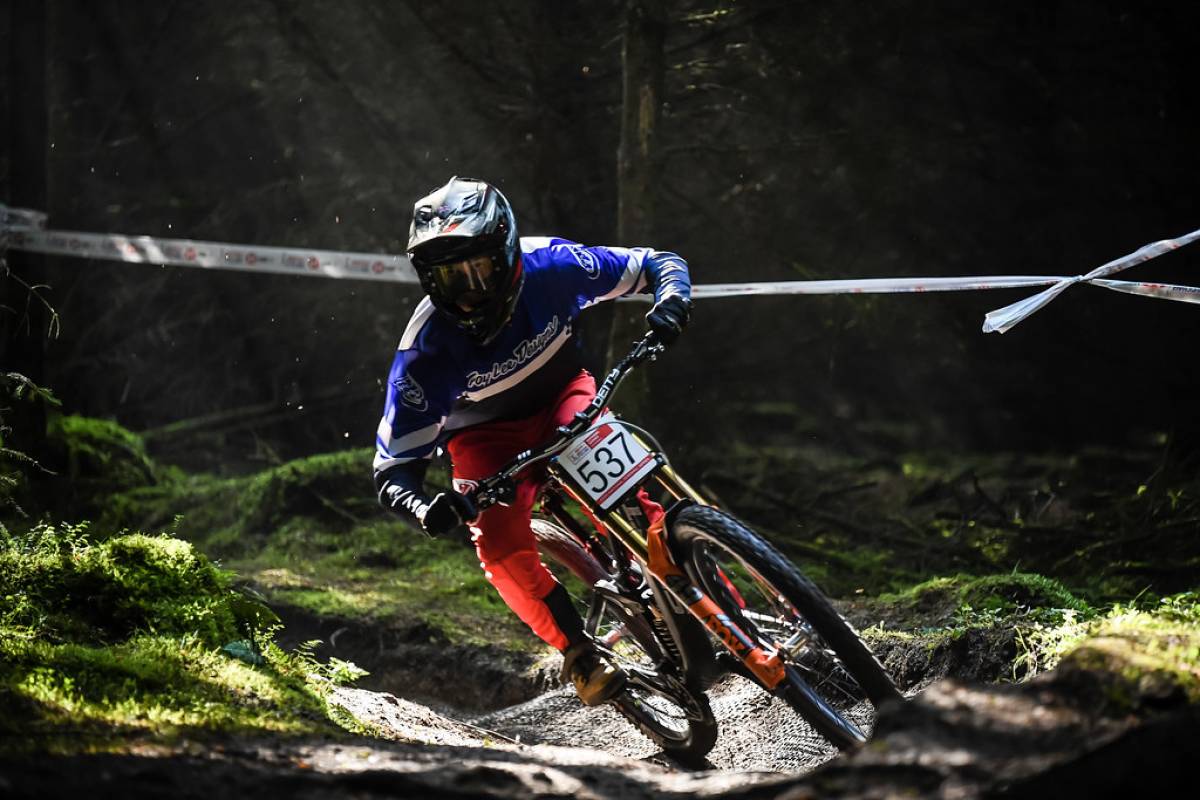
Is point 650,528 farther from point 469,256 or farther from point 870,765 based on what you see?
point 870,765

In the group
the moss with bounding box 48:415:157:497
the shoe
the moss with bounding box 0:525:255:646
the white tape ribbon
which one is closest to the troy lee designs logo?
the shoe

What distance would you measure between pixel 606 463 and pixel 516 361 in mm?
624

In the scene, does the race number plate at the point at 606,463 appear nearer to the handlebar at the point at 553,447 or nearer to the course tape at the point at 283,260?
the handlebar at the point at 553,447

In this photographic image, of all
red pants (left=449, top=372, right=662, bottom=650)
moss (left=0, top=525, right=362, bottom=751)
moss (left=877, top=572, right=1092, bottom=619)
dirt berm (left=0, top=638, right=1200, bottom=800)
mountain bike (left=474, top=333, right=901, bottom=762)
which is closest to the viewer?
dirt berm (left=0, top=638, right=1200, bottom=800)

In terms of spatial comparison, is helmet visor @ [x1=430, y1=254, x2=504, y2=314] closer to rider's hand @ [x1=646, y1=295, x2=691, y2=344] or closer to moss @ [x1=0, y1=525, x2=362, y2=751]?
rider's hand @ [x1=646, y1=295, x2=691, y2=344]

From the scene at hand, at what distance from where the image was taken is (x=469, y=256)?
425 centimetres

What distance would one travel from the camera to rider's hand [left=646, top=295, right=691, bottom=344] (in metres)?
4.30

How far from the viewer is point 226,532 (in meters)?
9.09

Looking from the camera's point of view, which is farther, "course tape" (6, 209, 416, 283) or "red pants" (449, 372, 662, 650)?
"course tape" (6, 209, 416, 283)

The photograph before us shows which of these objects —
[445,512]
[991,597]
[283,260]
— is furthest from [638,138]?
[445,512]

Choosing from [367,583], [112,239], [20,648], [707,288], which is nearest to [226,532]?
[367,583]

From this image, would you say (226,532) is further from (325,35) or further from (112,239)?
(325,35)

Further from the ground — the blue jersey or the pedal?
the blue jersey

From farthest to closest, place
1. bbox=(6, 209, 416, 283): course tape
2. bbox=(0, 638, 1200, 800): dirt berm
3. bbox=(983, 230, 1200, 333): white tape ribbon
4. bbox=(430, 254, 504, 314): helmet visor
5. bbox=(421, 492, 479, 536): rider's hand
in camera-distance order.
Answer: bbox=(6, 209, 416, 283): course tape
bbox=(983, 230, 1200, 333): white tape ribbon
bbox=(430, 254, 504, 314): helmet visor
bbox=(421, 492, 479, 536): rider's hand
bbox=(0, 638, 1200, 800): dirt berm
